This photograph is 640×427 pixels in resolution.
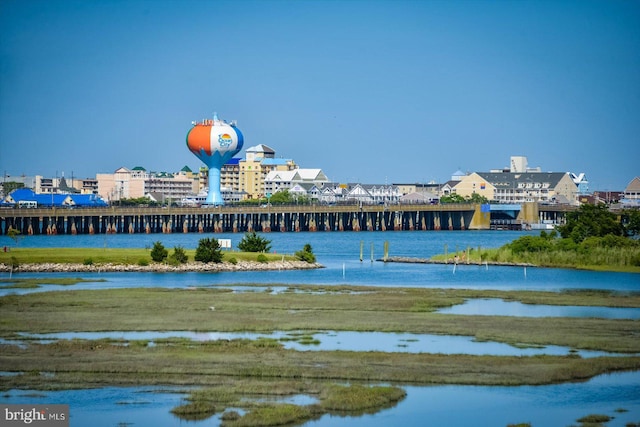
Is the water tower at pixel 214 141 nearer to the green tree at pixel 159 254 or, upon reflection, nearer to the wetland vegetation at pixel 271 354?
the green tree at pixel 159 254

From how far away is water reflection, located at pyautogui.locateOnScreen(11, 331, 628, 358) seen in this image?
133 feet

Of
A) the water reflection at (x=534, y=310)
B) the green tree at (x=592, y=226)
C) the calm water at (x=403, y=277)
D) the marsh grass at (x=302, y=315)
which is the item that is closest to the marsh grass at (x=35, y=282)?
the calm water at (x=403, y=277)

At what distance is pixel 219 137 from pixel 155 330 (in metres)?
131

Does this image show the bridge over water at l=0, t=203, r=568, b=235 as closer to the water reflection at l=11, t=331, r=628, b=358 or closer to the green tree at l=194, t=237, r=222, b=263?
the green tree at l=194, t=237, r=222, b=263

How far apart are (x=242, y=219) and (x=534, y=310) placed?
106m

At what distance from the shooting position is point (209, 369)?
3684 centimetres

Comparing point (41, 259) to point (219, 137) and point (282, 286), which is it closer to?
point (282, 286)

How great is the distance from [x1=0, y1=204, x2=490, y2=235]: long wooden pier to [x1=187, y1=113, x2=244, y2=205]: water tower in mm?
13698

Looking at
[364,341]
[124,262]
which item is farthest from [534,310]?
[124,262]

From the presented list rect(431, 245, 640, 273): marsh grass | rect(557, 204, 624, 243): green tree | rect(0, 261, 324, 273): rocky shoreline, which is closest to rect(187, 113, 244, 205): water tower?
rect(557, 204, 624, 243): green tree

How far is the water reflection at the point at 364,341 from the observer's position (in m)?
40.7

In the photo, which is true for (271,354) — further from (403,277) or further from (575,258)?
(575,258)

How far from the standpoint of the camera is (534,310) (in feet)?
176

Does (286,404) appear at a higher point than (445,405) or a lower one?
higher
